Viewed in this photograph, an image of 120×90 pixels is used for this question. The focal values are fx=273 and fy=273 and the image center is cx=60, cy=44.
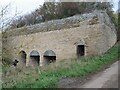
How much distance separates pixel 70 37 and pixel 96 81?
1340 cm

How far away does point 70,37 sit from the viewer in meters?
24.1

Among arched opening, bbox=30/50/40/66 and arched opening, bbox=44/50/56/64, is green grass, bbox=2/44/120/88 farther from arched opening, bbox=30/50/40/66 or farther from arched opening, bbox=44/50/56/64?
arched opening, bbox=30/50/40/66

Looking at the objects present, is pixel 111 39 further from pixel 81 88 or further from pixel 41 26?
pixel 81 88

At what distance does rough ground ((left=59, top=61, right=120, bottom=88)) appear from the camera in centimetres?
1017

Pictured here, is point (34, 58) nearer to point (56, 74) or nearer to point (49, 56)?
point (49, 56)

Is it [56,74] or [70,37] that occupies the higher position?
[70,37]

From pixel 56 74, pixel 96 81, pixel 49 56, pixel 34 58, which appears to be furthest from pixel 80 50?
pixel 96 81

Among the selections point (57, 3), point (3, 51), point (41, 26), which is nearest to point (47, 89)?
point (3, 51)

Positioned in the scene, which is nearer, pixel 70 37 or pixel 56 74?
pixel 56 74

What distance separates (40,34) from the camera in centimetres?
2688

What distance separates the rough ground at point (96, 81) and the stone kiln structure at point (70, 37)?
971 cm

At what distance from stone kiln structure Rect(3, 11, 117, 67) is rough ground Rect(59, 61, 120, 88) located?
9.71 m

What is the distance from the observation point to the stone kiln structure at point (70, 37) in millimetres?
22625

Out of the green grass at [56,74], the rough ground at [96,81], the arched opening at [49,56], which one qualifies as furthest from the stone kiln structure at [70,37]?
the rough ground at [96,81]
